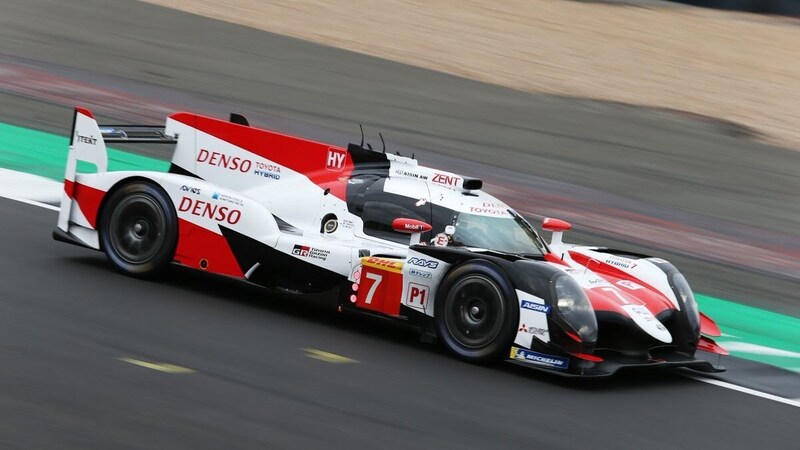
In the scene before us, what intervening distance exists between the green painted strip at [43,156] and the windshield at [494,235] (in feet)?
19.0

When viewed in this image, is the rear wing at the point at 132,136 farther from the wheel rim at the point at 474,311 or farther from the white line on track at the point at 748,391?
the white line on track at the point at 748,391

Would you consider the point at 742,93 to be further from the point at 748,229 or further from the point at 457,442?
the point at 457,442

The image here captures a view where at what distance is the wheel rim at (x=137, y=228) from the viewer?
9.08 m

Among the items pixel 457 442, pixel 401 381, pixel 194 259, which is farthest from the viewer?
pixel 194 259

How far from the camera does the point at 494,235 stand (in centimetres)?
861

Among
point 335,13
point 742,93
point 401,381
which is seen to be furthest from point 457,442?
point 335,13

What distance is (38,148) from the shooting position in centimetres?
1394

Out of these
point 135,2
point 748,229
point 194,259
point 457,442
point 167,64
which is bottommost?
point 457,442

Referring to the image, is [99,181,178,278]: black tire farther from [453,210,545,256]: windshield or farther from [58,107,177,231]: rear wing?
[453,210,545,256]: windshield

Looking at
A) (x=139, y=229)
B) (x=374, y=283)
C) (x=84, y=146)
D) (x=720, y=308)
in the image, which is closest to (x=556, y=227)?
(x=374, y=283)

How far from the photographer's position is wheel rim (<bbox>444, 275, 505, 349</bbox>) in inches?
314

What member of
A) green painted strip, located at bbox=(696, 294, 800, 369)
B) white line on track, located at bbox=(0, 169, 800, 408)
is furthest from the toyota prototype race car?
green painted strip, located at bbox=(696, 294, 800, 369)

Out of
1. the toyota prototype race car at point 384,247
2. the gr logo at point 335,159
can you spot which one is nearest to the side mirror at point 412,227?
the toyota prototype race car at point 384,247

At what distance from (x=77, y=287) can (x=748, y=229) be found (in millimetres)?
8912
